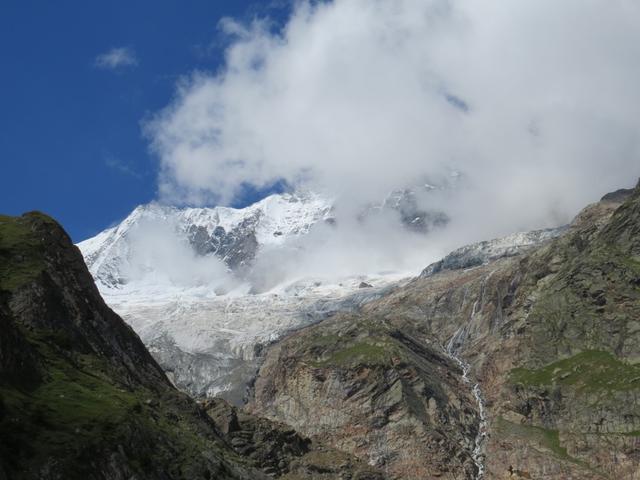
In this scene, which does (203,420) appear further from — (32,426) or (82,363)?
(32,426)

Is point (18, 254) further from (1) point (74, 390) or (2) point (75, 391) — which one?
(2) point (75, 391)

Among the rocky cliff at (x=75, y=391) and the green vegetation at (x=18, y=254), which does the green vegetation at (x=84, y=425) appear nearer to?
the rocky cliff at (x=75, y=391)

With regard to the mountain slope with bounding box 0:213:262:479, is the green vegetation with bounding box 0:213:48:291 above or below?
above

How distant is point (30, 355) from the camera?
9875 centimetres

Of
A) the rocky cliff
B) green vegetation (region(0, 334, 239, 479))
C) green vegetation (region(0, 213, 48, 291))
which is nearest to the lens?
green vegetation (region(0, 334, 239, 479))

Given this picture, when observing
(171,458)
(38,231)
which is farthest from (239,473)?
(38,231)

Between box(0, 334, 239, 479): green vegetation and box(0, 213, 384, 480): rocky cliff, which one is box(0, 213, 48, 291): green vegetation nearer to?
box(0, 213, 384, 480): rocky cliff

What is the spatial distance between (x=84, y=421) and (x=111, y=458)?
16.6 ft

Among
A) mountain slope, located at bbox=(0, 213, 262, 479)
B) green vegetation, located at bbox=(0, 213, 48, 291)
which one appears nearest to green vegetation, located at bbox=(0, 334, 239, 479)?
mountain slope, located at bbox=(0, 213, 262, 479)

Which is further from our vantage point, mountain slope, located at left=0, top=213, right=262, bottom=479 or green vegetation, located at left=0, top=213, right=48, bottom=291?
green vegetation, located at left=0, top=213, right=48, bottom=291

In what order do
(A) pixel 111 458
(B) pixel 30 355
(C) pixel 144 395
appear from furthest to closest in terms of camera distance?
(C) pixel 144 395 → (B) pixel 30 355 → (A) pixel 111 458

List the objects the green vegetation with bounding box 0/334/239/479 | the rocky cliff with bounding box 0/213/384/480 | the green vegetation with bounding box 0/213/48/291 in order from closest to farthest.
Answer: the green vegetation with bounding box 0/334/239/479 → the rocky cliff with bounding box 0/213/384/480 → the green vegetation with bounding box 0/213/48/291

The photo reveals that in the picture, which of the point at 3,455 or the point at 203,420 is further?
the point at 203,420

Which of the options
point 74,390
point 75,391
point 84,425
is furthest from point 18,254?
point 84,425
